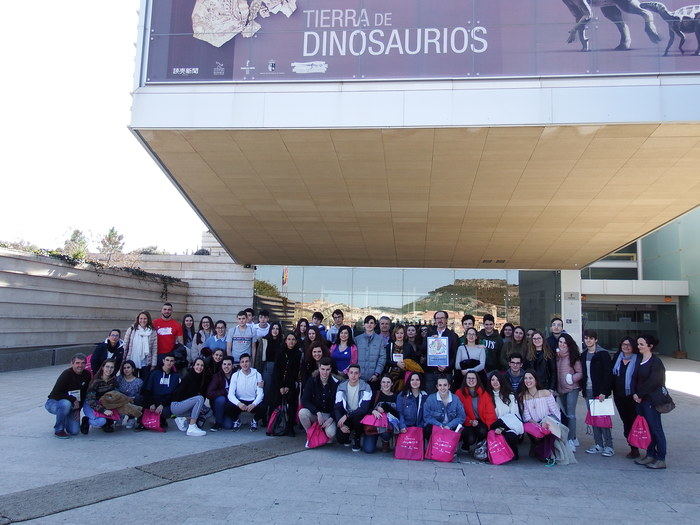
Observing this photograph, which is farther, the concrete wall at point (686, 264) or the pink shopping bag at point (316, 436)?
the concrete wall at point (686, 264)

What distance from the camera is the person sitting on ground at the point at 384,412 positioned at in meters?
6.03

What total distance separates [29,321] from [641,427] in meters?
13.2

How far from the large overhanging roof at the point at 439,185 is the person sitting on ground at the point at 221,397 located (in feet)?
15.4

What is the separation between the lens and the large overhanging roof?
9.47 metres

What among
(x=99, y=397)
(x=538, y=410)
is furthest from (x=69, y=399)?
(x=538, y=410)

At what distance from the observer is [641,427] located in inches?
231

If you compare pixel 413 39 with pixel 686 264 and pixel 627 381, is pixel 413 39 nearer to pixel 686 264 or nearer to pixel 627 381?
pixel 627 381

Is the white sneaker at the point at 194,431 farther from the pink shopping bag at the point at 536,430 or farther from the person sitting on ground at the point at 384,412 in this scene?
the pink shopping bag at the point at 536,430

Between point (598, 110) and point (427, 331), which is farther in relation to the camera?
point (598, 110)

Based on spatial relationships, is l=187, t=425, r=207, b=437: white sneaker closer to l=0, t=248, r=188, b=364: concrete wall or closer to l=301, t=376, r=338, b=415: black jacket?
l=301, t=376, r=338, b=415: black jacket

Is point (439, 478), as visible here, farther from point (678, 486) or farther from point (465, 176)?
point (465, 176)

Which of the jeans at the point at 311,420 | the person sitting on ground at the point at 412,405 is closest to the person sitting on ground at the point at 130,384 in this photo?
the jeans at the point at 311,420

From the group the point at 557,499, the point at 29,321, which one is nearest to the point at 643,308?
the point at 557,499

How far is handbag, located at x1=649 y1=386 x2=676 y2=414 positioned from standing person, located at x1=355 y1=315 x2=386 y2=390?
11.0 ft
